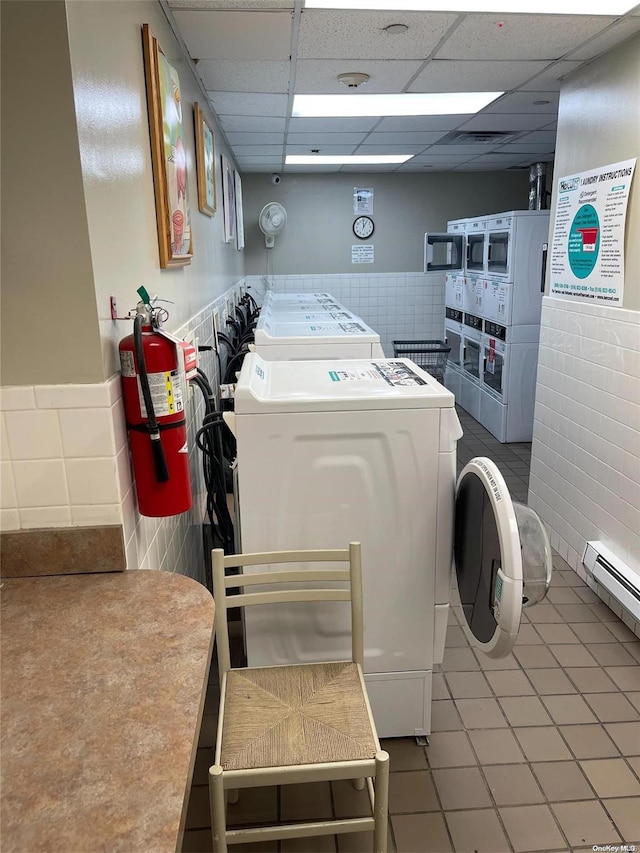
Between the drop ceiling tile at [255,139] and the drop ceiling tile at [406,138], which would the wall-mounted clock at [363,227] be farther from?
the drop ceiling tile at [255,139]

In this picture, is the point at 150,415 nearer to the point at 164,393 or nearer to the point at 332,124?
the point at 164,393

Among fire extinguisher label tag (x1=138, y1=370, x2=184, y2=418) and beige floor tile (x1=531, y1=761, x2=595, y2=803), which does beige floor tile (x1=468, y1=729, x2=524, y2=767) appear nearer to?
beige floor tile (x1=531, y1=761, x2=595, y2=803)

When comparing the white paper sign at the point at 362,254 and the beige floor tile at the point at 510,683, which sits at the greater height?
the white paper sign at the point at 362,254

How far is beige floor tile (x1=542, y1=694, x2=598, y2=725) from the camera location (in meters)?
2.43

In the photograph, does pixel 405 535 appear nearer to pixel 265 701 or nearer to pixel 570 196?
pixel 265 701

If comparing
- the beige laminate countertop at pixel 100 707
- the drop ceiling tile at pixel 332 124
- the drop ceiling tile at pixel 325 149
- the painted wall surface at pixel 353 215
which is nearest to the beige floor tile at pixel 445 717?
the beige laminate countertop at pixel 100 707

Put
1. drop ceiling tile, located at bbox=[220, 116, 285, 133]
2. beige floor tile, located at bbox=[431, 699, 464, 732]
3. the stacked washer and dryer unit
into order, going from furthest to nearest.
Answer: the stacked washer and dryer unit < drop ceiling tile, located at bbox=[220, 116, 285, 133] < beige floor tile, located at bbox=[431, 699, 464, 732]

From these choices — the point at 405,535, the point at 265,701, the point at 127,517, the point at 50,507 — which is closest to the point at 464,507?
the point at 405,535

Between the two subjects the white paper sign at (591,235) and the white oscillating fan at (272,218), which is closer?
the white paper sign at (591,235)

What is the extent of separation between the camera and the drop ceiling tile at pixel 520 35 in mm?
2584

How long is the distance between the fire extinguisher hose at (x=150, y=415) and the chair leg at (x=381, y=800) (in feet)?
2.93

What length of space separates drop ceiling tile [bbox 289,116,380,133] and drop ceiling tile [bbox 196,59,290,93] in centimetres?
89

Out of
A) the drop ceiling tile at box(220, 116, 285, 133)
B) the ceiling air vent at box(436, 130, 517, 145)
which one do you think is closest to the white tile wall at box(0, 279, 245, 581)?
the drop ceiling tile at box(220, 116, 285, 133)

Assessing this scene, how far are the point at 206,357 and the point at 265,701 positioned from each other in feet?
7.59
